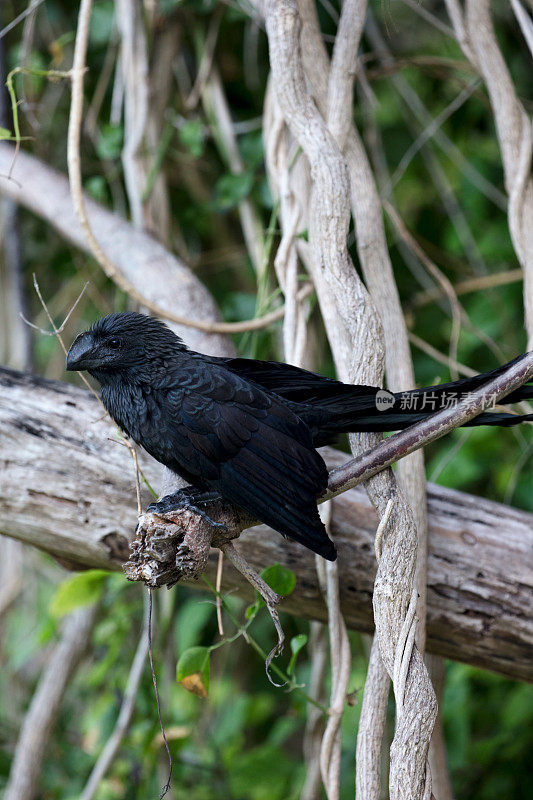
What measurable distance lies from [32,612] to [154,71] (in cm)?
191

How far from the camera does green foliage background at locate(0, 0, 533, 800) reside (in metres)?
2.12

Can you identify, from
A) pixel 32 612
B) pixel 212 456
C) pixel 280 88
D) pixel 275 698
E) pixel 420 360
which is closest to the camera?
pixel 212 456

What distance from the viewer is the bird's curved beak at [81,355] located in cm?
124

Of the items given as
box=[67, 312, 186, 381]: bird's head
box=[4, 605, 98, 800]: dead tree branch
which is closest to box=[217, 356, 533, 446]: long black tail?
box=[67, 312, 186, 381]: bird's head

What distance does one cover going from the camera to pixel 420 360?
92.7 inches

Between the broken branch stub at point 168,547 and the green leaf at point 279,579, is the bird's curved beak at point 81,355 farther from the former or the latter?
the green leaf at point 279,579

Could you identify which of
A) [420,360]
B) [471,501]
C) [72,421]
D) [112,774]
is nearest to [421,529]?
[471,501]

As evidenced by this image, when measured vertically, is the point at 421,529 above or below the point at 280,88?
below

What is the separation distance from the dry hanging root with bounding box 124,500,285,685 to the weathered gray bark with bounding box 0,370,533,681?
391 mm

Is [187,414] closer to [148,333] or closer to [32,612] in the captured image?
[148,333]

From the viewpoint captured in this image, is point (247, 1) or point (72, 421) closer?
point (72, 421)

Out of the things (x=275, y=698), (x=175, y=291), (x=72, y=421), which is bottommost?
(x=275, y=698)

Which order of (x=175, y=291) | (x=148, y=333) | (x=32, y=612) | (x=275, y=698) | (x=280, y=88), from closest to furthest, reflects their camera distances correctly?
1. (x=148, y=333)
2. (x=280, y=88)
3. (x=175, y=291)
4. (x=32, y=612)
5. (x=275, y=698)

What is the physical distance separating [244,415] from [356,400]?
0.58 feet
